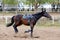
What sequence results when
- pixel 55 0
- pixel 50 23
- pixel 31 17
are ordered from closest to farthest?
pixel 31 17 < pixel 50 23 < pixel 55 0

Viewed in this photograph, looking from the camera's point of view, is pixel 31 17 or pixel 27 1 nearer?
pixel 31 17

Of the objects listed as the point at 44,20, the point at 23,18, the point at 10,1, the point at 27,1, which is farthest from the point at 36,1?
the point at 23,18

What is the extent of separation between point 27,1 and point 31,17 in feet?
89.8

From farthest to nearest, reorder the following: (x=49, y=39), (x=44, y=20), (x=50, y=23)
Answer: (x=44, y=20), (x=50, y=23), (x=49, y=39)

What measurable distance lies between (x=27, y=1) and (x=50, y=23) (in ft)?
58.8

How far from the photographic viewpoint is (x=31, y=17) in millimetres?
13625

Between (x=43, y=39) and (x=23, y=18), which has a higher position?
(x=23, y=18)

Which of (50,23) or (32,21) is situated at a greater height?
(32,21)

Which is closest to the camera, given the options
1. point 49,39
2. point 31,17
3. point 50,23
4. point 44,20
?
point 49,39

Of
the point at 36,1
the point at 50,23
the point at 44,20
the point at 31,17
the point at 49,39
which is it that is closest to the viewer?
the point at 49,39

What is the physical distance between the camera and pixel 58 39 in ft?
42.5

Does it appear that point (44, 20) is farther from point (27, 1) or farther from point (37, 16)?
point (27, 1)

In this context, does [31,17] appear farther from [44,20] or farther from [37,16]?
[44,20]

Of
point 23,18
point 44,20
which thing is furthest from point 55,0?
point 23,18
